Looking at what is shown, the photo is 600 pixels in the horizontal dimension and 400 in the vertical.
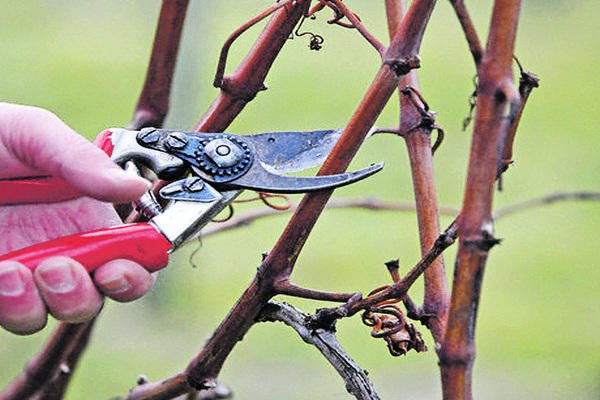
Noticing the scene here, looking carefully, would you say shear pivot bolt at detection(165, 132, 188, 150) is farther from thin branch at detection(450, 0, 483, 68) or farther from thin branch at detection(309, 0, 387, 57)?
thin branch at detection(450, 0, 483, 68)

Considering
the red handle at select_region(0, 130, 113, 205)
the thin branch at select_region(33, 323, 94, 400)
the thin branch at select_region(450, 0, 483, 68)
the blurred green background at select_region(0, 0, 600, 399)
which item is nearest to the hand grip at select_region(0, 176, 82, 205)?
the red handle at select_region(0, 130, 113, 205)

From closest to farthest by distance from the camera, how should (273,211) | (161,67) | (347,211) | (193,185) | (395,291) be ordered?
(395,291) → (193,185) → (161,67) → (273,211) → (347,211)

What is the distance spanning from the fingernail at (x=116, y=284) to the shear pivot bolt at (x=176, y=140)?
0.38 feet

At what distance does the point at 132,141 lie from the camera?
659mm

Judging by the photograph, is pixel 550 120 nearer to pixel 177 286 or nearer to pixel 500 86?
pixel 177 286

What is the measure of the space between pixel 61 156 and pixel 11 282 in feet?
0.33

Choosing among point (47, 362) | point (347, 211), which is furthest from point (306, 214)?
point (347, 211)

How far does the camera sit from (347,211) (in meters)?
2.12

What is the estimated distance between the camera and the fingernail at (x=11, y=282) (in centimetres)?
58

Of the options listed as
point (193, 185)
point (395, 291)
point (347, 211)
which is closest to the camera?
point (395, 291)

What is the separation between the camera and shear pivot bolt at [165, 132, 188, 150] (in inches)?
25.6

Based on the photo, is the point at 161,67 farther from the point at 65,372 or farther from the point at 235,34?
the point at 65,372

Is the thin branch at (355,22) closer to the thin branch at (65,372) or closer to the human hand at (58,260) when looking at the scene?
the human hand at (58,260)

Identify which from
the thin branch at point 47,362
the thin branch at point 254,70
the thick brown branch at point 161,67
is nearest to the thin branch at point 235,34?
the thin branch at point 254,70
